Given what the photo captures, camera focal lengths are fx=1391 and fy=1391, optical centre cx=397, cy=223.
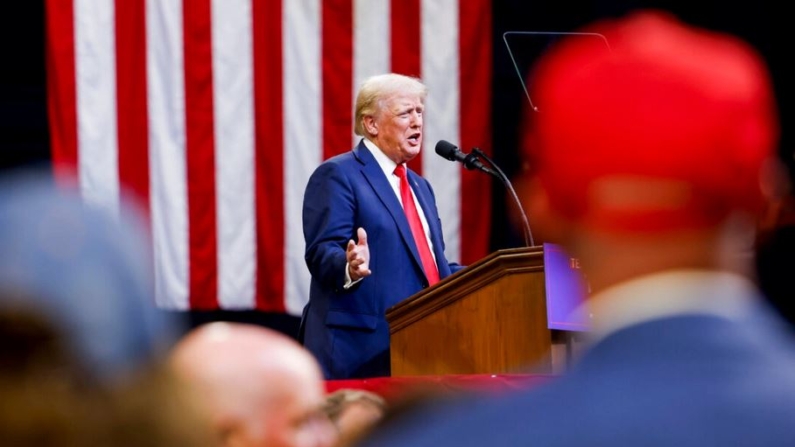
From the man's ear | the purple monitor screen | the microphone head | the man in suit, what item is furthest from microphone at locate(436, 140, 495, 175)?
the purple monitor screen

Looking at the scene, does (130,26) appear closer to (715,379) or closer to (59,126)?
(59,126)

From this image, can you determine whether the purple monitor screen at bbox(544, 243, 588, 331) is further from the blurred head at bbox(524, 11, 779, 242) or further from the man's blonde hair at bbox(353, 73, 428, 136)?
the blurred head at bbox(524, 11, 779, 242)

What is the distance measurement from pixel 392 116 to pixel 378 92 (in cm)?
14

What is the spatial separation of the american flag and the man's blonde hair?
126cm

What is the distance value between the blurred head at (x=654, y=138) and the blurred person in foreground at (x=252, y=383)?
224mm

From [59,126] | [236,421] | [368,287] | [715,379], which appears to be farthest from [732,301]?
[59,126]

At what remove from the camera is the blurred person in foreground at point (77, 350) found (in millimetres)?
813

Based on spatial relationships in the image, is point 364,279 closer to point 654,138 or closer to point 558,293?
point 558,293

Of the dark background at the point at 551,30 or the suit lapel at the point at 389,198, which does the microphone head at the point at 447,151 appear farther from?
the dark background at the point at 551,30

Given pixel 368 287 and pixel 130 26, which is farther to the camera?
pixel 130 26

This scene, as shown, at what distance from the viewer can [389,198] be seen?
472 centimetres

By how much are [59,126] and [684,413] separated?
5.56 m

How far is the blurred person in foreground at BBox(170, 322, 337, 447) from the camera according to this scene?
0.97 meters

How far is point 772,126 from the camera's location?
1.05 meters
